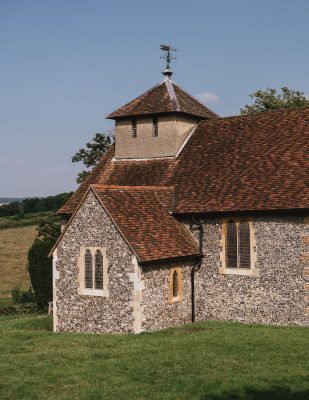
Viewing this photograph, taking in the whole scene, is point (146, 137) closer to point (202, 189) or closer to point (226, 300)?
point (202, 189)

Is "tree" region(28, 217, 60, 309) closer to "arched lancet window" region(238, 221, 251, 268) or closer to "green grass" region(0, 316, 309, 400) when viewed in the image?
"green grass" region(0, 316, 309, 400)

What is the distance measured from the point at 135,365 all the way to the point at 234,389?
133 inches

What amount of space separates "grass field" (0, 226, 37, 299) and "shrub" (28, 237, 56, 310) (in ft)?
32.7

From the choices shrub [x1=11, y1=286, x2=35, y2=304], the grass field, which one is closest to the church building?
shrub [x1=11, y1=286, x2=35, y2=304]

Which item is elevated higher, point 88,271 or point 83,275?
point 88,271

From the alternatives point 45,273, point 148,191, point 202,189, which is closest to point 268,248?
point 202,189

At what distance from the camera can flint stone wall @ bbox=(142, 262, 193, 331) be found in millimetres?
20203

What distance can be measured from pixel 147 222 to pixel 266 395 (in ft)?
35.4

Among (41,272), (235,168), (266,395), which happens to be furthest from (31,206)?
(266,395)

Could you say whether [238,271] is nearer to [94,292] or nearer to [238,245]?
[238,245]

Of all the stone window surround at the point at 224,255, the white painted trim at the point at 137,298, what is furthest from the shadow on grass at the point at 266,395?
the stone window surround at the point at 224,255

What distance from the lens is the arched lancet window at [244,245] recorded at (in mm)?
21841

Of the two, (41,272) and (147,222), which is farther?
(41,272)

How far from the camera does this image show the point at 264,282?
69.8 ft
